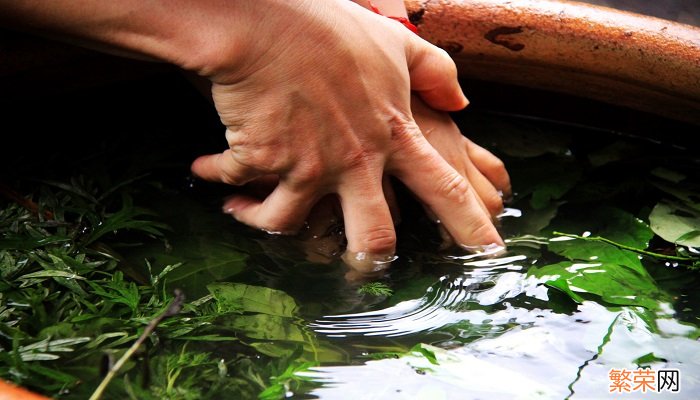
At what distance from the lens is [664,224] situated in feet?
3.62

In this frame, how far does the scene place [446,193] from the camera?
1.06 m

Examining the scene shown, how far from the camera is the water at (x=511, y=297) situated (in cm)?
80

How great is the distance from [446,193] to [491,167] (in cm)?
17

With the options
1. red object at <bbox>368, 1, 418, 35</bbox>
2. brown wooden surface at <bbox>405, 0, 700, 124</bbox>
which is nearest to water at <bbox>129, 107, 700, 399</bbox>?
brown wooden surface at <bbox>405, 0, 700, 124</bbox>

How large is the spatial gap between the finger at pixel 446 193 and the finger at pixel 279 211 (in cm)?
14

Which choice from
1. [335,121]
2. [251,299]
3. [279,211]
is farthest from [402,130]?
[251,299]

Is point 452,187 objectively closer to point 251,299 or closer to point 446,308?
point 446,308

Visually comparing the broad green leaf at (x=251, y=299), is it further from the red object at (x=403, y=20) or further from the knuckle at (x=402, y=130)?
the red object at (x=403, y=20)

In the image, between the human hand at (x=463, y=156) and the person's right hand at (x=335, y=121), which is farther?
the human hand at (x=463, y=156)

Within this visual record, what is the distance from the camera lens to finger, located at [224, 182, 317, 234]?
3.41 ft

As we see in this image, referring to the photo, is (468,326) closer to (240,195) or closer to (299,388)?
(299,388)

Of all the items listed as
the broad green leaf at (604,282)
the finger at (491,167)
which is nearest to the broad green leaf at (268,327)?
the broad green leaf at (604,282)

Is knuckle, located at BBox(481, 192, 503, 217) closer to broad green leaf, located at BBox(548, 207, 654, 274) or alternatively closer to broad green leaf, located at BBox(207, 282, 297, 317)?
broad green leaf, located at BBox(548, 207, 654, 274)

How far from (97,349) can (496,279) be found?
0.51 m
